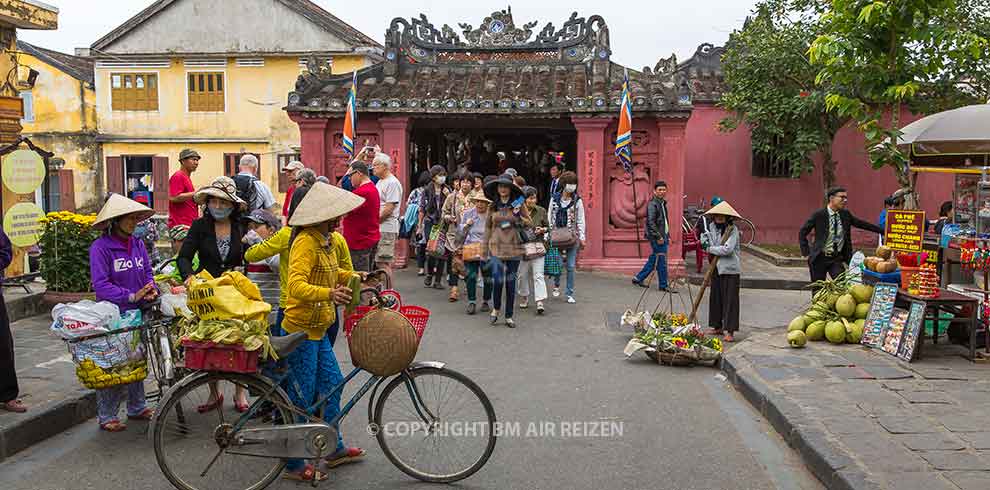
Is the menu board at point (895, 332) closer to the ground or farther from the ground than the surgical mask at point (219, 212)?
closer to the ground

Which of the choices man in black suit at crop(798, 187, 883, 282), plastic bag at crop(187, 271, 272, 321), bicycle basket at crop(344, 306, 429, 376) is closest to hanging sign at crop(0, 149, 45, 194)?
plastic bag at crop(187, 271, 272, 321)

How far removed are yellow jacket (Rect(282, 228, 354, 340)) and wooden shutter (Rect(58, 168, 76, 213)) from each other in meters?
28.5

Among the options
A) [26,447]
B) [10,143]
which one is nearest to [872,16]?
[26,447]

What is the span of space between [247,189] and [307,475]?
4.08 meters

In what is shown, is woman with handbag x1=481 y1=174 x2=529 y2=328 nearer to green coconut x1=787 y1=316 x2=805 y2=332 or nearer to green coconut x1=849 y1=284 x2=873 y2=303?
green coconut x1=787 y1=316 x2=805 y2=332

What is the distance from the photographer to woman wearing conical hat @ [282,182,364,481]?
5.33 m

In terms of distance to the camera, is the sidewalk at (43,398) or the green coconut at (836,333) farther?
the green coconut at (836,333)

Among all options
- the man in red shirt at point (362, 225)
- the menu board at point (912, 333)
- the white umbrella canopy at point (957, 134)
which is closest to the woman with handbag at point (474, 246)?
the man in red shirt at point (362, 225)

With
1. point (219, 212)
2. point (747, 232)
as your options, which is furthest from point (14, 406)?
point (747, 232)

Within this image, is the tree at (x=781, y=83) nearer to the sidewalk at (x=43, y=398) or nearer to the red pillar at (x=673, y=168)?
the red pillar at (x=673, y=168)

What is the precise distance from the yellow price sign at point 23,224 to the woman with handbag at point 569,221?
6.72 metres

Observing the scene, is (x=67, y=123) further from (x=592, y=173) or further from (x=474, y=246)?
(x=474, y=246)

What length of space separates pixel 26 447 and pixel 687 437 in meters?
4.68

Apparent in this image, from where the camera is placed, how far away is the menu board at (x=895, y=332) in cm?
866
